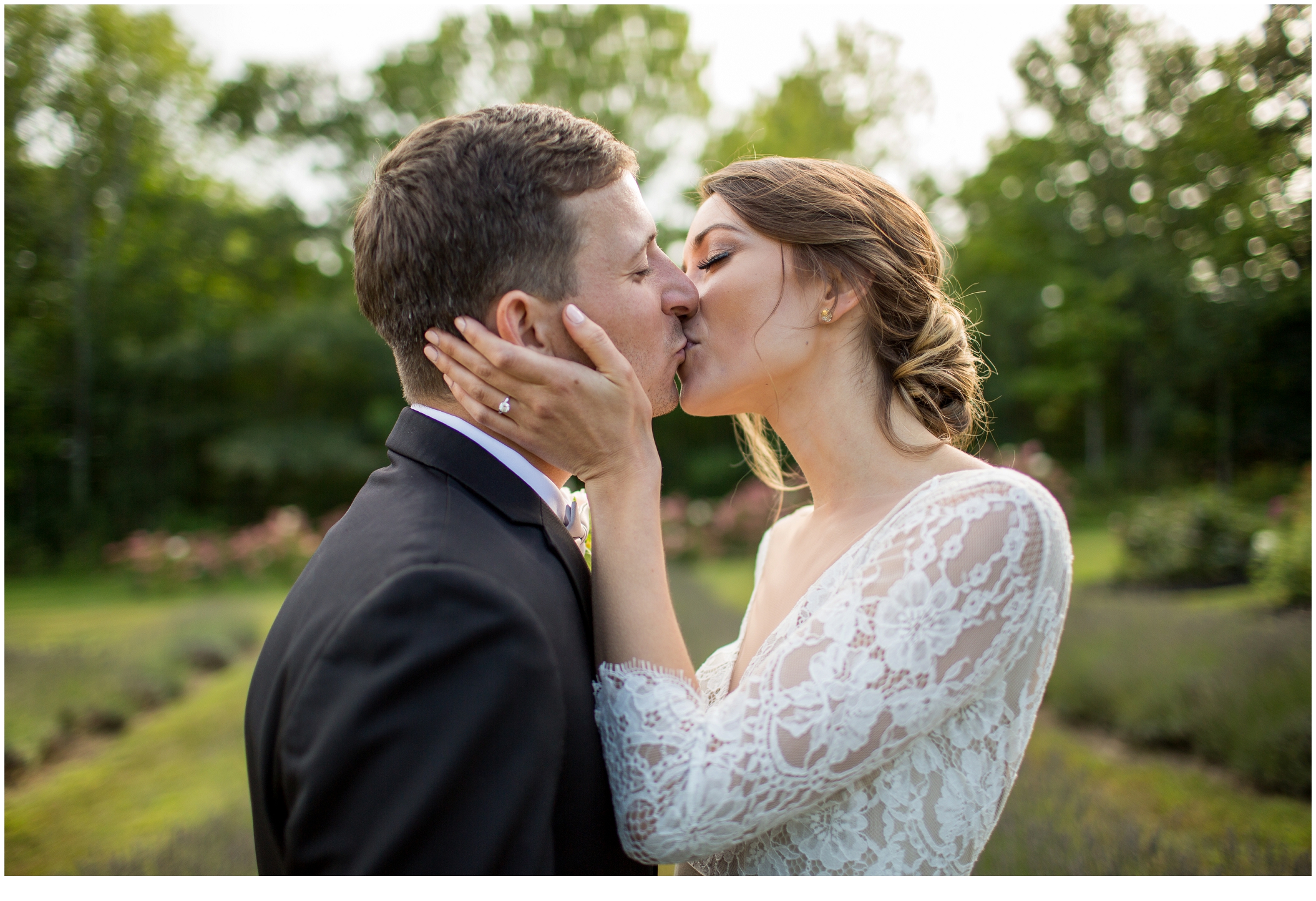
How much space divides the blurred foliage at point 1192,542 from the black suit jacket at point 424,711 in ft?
32.9

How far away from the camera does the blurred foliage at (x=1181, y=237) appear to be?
218 inches

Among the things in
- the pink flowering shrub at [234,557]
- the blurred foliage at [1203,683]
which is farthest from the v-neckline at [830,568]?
the pink flowering shrub at [234,557]

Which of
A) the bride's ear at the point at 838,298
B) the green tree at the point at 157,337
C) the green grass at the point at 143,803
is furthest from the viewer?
the green tree at the point at 157,337

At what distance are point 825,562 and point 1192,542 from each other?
9.50 m

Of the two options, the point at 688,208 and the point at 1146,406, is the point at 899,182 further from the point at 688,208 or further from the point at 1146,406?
the point at 1146,406

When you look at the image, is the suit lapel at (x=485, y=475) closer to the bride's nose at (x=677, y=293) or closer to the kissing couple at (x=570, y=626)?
the kissing couple at (x=570, y=626)

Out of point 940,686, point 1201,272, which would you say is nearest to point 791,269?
point 940,686

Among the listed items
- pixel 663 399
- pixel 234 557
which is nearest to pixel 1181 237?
pixel 663 399

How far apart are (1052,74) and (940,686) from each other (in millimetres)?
12511

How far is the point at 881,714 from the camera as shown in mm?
1700

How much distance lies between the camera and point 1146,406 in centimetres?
1120

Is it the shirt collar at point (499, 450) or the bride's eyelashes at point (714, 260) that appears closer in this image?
the shirt collar at point (499, 450)

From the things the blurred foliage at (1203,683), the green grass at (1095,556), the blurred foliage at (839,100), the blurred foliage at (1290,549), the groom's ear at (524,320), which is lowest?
the green grass at (1095,556)

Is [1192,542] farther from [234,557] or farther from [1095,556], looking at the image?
[234,557]
